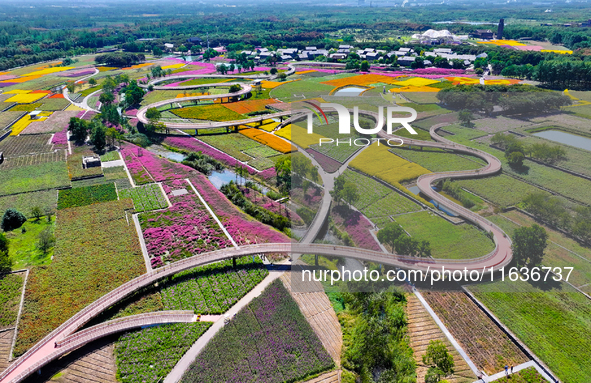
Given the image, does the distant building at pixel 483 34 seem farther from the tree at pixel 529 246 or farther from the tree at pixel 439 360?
the tree at pixel 439 360

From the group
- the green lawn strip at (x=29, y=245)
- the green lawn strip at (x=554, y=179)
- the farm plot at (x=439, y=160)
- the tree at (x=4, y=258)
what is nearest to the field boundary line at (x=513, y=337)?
the green lawn strip at (x=554, y=179)

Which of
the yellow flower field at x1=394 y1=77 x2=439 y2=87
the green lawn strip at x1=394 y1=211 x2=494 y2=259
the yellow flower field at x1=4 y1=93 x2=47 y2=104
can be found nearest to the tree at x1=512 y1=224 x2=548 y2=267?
the green lawn strip at x1=394 y1=211 x2=494 y2=259

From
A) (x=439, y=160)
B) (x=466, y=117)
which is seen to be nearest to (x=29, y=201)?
(x=439, y=160)

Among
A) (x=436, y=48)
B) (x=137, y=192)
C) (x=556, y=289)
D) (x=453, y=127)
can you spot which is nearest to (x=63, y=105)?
(x=137, y=192)

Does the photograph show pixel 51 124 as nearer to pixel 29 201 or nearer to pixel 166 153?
pixel 166 153

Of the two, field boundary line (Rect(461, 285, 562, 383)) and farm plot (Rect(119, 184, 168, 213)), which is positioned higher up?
farm plot (Rect(119, 184, 168, 213))

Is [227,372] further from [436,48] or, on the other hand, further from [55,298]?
[436,48]

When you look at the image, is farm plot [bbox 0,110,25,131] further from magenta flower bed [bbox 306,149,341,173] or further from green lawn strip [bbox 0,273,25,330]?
magenta flower bed [bbox 306,149,341,173]
